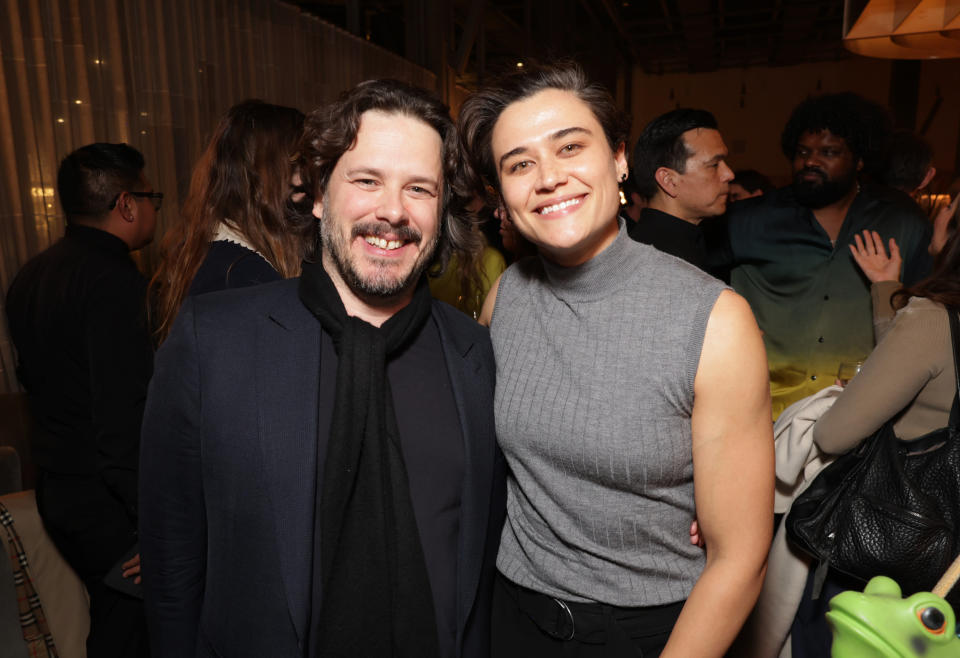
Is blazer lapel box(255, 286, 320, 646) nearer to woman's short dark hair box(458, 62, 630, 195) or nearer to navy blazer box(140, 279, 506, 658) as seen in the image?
navy blazer box(140, 279, 506, 658)

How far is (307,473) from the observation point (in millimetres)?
1206

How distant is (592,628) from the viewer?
1235 mm

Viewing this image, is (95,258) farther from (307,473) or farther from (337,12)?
(337,12)

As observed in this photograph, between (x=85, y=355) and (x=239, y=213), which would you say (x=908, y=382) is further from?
(x=85, y=355)

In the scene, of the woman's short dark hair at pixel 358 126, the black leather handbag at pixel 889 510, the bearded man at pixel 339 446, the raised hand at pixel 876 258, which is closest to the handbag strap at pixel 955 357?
the black leather handbag at pixel 889 510

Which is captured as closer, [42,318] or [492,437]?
[492,437]

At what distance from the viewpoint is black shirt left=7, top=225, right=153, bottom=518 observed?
6.06 feet

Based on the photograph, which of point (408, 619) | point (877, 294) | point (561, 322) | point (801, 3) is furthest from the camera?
point (801, 3)

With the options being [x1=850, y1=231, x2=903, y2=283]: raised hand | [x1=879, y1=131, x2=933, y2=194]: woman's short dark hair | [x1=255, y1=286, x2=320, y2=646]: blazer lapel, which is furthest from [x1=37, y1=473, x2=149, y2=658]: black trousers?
[x1=879, y1=131, x2=933, y2=194]: woman's short dark hair

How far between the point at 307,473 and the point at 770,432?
0.85 meters

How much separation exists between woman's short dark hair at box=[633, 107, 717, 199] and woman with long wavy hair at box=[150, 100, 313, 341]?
1.46m

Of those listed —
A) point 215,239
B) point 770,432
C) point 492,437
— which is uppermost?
point 215,239

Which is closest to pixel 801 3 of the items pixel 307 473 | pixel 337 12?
pixel 337 12

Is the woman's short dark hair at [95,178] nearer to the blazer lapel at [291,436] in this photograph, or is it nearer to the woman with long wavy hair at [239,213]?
the woman with long wavy hair at [239,213]
